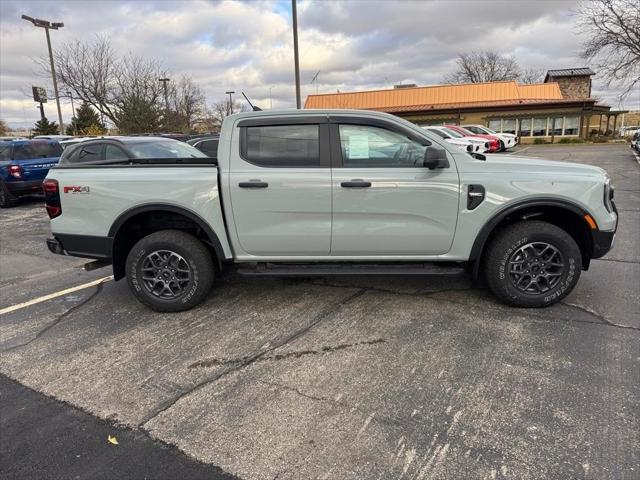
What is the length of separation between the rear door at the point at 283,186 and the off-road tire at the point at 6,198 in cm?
1073

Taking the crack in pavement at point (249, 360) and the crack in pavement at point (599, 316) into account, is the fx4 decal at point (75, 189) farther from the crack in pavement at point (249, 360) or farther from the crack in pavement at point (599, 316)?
the crack in pavement at point (599, 316)

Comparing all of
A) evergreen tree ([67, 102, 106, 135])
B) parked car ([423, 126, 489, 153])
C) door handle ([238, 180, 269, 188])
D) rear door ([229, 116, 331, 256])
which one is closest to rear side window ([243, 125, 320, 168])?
rear door ([229, 116, 331, 256])

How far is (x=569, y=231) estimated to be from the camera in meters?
4.39

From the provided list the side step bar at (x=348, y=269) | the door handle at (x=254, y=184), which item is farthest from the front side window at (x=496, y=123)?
the door handle at (x=254, y=184)

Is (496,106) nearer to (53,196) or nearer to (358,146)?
(358,146)

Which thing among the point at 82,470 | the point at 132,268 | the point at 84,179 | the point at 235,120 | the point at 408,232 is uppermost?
the point at 235,120

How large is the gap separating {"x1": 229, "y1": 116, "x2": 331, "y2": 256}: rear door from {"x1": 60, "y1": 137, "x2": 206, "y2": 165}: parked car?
440cm

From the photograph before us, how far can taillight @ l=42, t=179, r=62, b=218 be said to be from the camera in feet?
14.4

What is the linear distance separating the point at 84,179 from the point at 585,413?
4.39m

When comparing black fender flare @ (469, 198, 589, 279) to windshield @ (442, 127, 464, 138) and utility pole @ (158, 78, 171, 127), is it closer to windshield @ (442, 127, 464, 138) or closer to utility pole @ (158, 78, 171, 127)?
windshield @ (442, 127, 464, 138)

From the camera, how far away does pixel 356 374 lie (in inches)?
129

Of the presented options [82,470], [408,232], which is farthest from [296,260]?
[82,470]

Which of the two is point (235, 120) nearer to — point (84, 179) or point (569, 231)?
point (84, 179)

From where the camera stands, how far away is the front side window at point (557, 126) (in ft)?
130
